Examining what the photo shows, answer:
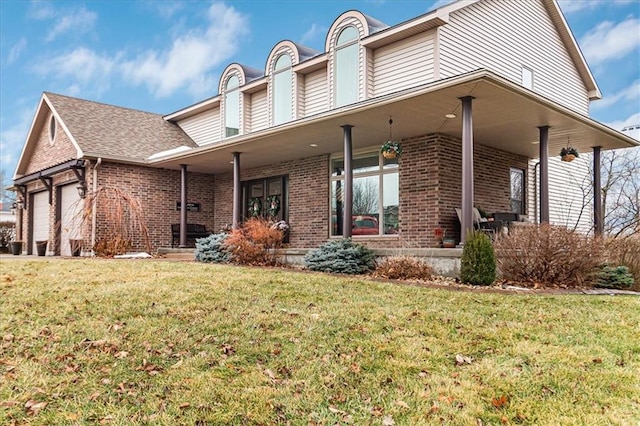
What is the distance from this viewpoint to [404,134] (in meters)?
11.0

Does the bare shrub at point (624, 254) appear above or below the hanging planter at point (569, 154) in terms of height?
below

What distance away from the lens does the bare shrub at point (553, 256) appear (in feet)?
23.6

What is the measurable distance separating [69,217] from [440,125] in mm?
11971

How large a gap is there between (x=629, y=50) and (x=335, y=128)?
1756cm

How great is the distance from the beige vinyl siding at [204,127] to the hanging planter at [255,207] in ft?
9.32

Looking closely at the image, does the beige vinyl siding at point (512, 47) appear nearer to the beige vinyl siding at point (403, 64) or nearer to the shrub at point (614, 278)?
the beige vinyl siding at point (403, 64)

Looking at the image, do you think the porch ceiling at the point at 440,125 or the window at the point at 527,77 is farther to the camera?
the window at the point at 527,77

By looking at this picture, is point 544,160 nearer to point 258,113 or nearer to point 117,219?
point 258,113

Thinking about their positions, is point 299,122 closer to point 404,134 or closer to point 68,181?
point 404,134

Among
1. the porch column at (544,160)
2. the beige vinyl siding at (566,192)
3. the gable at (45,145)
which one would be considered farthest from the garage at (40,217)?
the beige vinyl siding at (566,192)

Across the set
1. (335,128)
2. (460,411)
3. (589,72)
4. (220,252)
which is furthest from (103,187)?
(589,72)

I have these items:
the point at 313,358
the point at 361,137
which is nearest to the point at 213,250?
the point at 361,137

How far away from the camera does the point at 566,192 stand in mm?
15203

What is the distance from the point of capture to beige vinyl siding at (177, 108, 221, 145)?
1720cm
